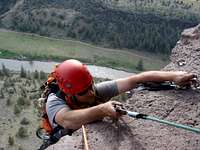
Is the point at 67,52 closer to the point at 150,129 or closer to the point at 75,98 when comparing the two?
the point at 75,98

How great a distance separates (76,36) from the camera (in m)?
72.9

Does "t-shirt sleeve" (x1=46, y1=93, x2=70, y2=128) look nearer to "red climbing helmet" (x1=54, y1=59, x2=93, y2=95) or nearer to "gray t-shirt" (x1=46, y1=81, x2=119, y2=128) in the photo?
"gray t-shirt" (x1=46, y1=81, x2=119, y2=128)

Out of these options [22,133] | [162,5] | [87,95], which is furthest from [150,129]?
[162,5]

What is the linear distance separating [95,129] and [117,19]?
71.4m

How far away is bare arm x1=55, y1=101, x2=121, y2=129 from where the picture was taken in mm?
4797

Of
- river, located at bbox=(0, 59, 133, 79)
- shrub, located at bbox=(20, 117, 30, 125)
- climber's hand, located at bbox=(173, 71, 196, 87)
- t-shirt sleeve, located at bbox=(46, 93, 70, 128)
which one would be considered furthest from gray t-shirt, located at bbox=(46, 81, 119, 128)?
river, located at bbox=(0, 59, 133, 79)

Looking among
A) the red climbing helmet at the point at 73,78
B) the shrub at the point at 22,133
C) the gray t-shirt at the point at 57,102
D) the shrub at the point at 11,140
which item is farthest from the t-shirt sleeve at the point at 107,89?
the shrub at the point at 22,133

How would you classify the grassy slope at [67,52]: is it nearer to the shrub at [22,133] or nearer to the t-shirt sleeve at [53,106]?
the shrub at [22,133]

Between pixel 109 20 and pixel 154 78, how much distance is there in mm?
71082

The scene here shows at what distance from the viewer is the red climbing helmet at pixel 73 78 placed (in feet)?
16.7

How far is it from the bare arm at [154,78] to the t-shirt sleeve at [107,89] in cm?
5

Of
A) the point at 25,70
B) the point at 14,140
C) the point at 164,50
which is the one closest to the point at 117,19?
the point at 164,50

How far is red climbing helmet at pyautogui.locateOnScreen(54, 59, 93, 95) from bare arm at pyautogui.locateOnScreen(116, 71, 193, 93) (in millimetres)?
650

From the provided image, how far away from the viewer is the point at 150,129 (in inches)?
188
